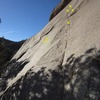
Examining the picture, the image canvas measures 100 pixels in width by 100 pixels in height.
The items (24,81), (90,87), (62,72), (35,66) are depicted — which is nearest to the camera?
(90,87)

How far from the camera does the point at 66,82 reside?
7.04 meters

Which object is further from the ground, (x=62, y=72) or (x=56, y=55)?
(x=56, y=55)

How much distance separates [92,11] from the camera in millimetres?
10891

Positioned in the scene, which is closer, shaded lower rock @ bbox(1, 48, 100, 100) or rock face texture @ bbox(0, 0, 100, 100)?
shaded lower rock @ bbox(1, 48, 100, 100)

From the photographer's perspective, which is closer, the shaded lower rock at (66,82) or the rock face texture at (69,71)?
the shaded lower rock at (66,82)

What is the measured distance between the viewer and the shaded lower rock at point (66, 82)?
6.09 metres

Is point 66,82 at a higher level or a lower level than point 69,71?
lower

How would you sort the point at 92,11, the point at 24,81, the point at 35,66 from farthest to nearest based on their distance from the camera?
the point at 92,11 → the point at 35,66 → the point at 24,81

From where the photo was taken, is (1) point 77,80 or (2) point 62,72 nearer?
(1) point 77,80

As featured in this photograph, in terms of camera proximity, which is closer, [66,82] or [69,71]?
[66,82]

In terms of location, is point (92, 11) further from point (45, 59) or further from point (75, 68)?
point (75, 68)

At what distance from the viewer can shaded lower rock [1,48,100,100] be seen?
Result: 6.09 metres

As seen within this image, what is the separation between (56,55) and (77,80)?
2843 millimetres

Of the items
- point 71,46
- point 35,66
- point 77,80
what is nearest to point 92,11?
point 71,46
